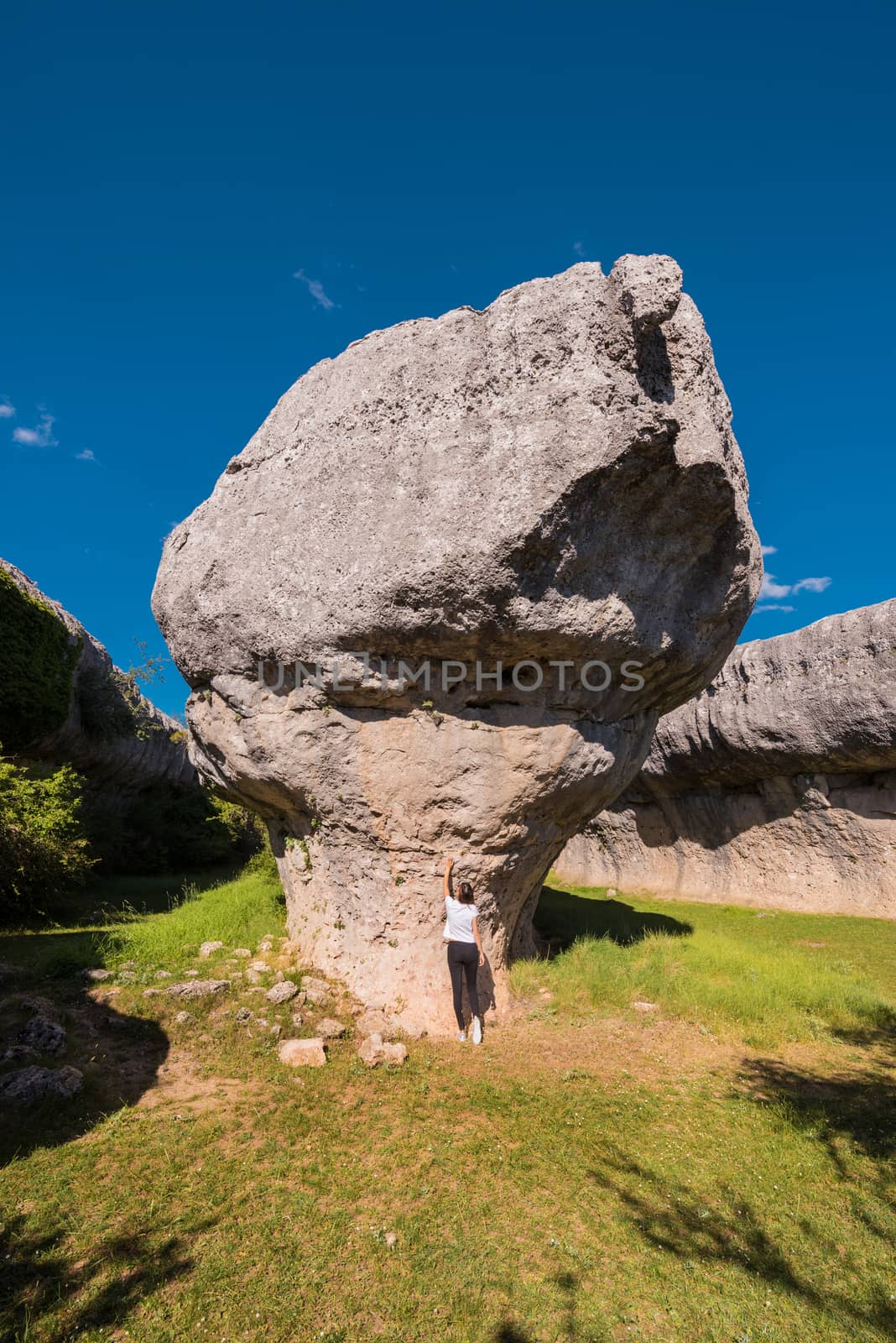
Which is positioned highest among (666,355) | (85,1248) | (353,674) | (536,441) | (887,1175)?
(666,355)

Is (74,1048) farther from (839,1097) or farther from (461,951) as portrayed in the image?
(839,1097)

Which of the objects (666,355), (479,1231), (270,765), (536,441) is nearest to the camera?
(479,1231)

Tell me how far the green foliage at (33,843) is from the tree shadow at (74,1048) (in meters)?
3.03

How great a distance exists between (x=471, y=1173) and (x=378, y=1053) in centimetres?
178

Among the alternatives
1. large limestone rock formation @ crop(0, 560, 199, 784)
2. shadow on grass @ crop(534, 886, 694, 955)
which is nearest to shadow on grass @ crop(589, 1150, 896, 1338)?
Result: shadow on grass @ crop(534, 886, 694, 955)

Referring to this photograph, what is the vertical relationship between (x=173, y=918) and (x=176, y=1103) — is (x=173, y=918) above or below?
above

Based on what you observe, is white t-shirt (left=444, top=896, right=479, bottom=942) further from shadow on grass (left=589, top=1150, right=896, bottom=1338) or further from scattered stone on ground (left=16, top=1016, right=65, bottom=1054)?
scattered stone on ground (left=16, top=1016, right=65, bottom=1054)

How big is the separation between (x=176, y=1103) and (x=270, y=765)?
3063 mm

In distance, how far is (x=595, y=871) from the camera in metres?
19.4

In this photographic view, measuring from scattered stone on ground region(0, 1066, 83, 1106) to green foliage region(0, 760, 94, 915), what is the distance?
5.96 meters

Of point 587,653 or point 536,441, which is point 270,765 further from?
point 536,441

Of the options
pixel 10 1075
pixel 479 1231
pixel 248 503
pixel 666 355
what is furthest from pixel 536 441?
pixel 10 1075

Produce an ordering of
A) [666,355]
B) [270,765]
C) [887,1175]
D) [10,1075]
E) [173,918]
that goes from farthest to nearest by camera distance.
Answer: [173,918] → [270,765] → [666,355] → [10,1075] → [887,1175]

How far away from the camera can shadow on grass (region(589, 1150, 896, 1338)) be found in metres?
3.24
